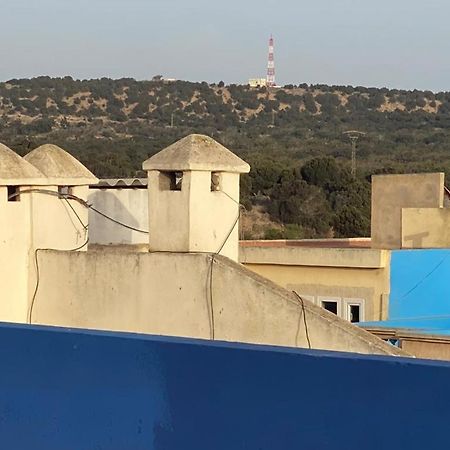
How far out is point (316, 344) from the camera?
26.5 feet

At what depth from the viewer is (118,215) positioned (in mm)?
11773

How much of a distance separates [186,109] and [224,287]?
8351 centimetres

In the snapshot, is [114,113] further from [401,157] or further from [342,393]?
[342,393]

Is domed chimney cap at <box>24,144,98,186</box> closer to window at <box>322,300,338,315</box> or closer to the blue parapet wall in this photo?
the blue parapet wall

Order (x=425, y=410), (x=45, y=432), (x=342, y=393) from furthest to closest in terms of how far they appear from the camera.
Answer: (x=45, y=432) → (x=342, y=393) → (x=425, y=410)

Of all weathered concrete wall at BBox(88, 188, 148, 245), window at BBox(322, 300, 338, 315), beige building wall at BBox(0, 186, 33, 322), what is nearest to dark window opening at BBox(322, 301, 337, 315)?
window at BBox(322, 300, 338, 315)

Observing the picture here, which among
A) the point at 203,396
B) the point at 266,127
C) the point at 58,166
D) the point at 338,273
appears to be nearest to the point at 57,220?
the point at 58,166

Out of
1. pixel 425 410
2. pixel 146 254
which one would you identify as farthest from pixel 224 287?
pixel 425 410

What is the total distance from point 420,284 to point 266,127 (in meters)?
75.0

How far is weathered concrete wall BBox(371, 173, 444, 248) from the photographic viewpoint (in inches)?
749

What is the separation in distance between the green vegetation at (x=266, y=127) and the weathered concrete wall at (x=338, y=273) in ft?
86.2

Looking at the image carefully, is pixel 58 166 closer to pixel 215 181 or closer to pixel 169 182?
pixel 169 182

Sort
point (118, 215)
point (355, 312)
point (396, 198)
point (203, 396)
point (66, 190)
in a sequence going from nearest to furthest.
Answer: point (203, 396) < point (66, 190) < point (118, 215) < point (355, 312) < point (396, 198)

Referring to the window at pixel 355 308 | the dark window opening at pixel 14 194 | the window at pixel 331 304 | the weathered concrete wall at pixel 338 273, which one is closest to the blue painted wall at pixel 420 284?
the weathered concrete wall at pixel 338 273
